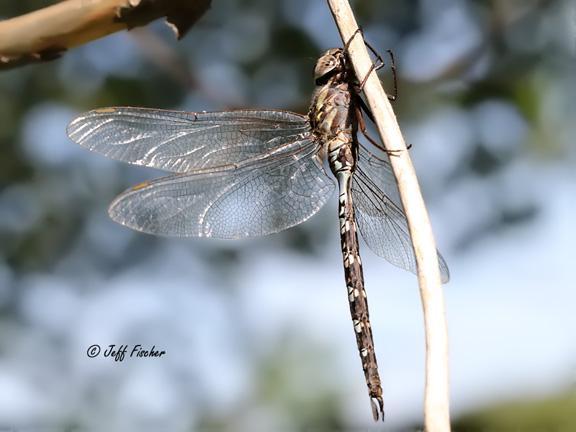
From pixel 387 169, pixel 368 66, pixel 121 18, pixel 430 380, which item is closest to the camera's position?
pixel 430 380

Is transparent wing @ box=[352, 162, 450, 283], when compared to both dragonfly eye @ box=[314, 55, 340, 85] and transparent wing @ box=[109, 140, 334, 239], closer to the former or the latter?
transparent wing @ box=[109, 140, 334, 239]

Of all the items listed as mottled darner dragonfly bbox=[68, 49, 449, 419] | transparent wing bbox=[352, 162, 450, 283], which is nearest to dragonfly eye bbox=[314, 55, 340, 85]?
mottled darner dragonfly bbox=[68, 49, 449, 419]

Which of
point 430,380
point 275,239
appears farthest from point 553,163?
point 430,380

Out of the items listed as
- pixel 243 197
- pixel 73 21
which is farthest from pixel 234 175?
pixel 73 21

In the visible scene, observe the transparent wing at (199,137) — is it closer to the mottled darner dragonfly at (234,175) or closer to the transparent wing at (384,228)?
the mottled darner dragonfly at (234,175)

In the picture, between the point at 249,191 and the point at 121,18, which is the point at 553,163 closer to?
the point at 249,191

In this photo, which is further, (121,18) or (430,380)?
(121,18)

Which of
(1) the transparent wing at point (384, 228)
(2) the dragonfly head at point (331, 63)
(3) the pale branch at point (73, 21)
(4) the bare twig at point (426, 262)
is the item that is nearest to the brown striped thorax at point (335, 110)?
(2) the dragonfly head at point (331, 63)
